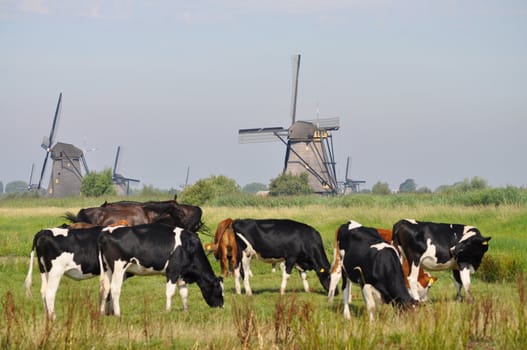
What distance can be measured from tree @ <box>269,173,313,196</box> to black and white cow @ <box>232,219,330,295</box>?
230 ft

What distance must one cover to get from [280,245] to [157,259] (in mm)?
4667

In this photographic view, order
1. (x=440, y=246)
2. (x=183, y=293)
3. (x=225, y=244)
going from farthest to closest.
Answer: (x=225, y=244) → (x=440, y=246) → (x=183, y=293)

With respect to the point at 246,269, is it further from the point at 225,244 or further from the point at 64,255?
the point at 64,255

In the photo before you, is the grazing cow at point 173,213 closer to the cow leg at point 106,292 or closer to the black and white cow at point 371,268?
the cow leg at point 106,292

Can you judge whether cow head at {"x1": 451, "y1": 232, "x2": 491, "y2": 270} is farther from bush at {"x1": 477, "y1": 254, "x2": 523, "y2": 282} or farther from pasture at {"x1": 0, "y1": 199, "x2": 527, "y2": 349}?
bush at {"x1": 477, "y1": 254, "x2": 523, "y2": 282}

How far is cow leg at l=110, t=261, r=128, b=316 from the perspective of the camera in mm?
16141

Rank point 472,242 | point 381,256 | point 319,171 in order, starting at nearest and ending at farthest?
1. point 381,256
2. point 472,242
3. point 319,171

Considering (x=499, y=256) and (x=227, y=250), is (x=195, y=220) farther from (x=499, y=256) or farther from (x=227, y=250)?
(x=499, y=256)

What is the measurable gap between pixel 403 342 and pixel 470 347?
1082 millimetres

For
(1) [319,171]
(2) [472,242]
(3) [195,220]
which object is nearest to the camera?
(2) [472,242]

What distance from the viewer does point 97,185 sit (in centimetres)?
9956

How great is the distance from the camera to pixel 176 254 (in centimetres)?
1708

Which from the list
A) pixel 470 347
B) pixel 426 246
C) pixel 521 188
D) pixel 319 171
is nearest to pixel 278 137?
pixel 319 171

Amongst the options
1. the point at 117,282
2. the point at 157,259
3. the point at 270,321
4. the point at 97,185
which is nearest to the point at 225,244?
the point at 157,259
